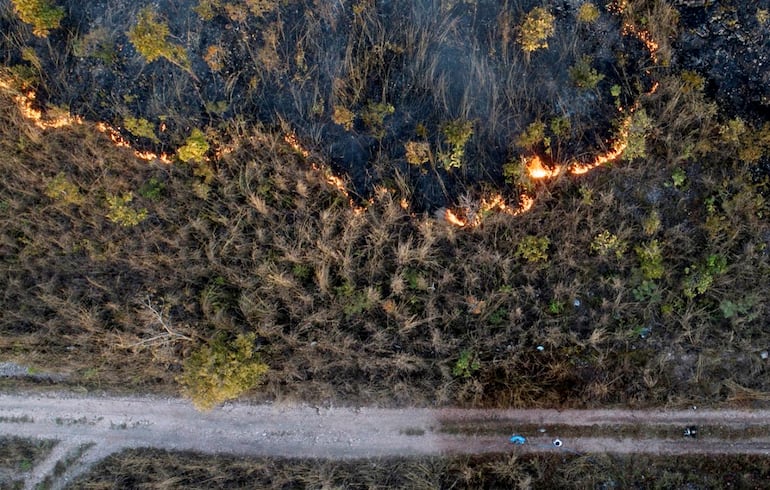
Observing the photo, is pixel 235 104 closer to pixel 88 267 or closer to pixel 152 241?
pixel 152 241

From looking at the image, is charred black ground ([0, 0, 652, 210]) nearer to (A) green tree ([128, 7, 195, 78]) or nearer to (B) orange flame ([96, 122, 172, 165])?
(A) green tree ([128, 7, 195, 78])

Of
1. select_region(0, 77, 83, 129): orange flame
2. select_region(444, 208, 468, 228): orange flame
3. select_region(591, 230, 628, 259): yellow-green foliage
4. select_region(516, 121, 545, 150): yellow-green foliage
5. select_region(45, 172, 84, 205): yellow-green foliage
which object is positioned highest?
select_region(0, 77, 83, 129): orange flame

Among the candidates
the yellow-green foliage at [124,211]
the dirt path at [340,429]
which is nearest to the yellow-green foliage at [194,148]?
the yellow-green foliage at [124,211]

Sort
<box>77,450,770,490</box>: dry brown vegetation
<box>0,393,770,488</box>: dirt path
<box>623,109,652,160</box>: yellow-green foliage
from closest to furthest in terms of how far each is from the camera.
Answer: <box>623,109,652,160</box>: yellow-green foliage
<box>77,450,770,490</box>: dry brown vegetation
<box>0,393,770,488</box>: dirt path

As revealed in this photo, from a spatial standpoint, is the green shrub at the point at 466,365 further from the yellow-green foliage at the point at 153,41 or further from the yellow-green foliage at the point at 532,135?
the yellow-green foliage at the point at 153,41

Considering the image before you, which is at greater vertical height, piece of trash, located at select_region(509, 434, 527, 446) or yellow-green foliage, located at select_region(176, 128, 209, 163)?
yellow-green foliage, located at select_region(176, 128, 209, 163)

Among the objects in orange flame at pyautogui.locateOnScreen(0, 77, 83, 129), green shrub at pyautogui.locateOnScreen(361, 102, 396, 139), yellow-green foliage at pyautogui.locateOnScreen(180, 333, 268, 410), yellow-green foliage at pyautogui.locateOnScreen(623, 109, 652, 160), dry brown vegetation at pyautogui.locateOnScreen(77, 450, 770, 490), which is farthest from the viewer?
orange flame at pyautogui.locateOnScreen(0, 77, 83, 129)

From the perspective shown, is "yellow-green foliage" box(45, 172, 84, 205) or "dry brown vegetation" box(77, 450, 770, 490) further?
"yellow-green foliage" box(45, 172, 84, 205)

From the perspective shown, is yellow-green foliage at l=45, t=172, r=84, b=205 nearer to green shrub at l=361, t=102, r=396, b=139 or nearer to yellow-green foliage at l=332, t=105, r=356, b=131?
yellow-green foliage at l=332, t=105, r=356, b=131

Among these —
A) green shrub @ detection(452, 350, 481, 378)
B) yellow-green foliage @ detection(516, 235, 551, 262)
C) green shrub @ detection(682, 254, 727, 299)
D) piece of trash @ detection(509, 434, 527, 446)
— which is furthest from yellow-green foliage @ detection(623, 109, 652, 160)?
piece of trash @ detection(509, 434, 527, 446)
